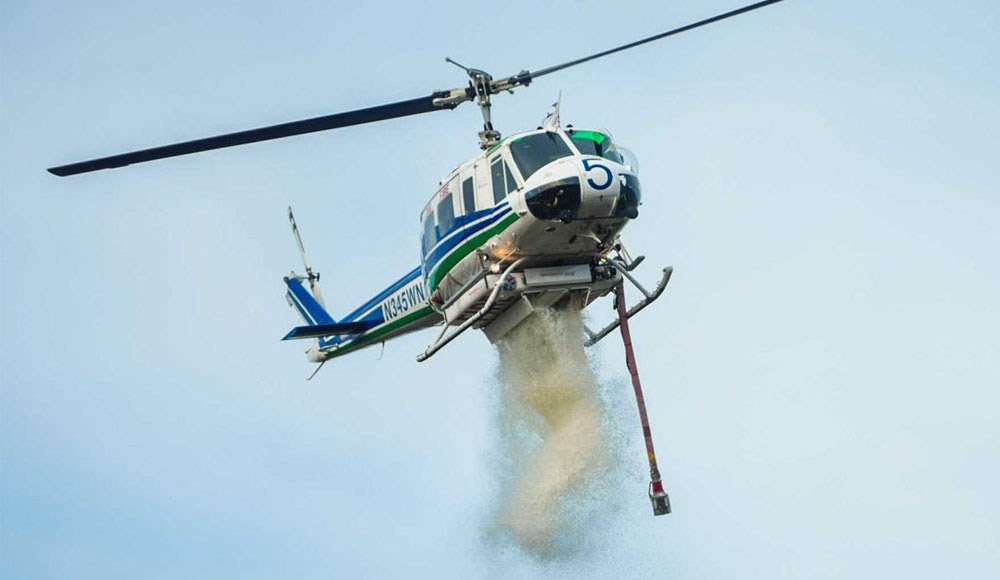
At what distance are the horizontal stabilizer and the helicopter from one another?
2420 millimetres

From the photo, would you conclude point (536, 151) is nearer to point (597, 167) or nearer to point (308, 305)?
point (597, 167)

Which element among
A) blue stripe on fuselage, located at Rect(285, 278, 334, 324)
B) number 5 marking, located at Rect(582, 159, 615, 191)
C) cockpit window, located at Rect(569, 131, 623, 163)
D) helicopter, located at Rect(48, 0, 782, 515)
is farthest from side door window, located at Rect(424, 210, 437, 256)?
blue stripe on fuselage, located at Rect(285, 278, 334, 324)

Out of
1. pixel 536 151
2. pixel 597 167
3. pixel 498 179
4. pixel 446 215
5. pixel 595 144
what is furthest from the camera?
pixel 446 215

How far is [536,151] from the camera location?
874 inches

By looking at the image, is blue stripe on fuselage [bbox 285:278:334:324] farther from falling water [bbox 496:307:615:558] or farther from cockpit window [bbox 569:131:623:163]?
cockpit window [bbox 569:131:623:163]

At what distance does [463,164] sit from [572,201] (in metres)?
2.68

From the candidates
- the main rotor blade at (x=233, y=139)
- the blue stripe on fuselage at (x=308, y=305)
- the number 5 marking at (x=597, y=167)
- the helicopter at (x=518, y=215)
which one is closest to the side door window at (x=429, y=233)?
the helicopter at (x=518, y=215)

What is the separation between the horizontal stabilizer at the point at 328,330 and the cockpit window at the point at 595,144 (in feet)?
19.7

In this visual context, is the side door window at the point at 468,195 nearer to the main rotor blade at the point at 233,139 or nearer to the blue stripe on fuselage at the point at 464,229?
the blue stripe on fuselage at the point at 464,229

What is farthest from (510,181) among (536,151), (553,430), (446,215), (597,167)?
(553,430)

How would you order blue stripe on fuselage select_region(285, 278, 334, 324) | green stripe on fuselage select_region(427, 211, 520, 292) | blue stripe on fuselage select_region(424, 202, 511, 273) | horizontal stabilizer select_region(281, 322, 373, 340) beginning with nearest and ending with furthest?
1. green stripe on fuselage select_region(427, 211, 520, 292)
2. blue stripe on fuselage select_region(424, 202, 511, 273)
3. horizontal stabilizer select_region(281, 322, 373, 340)
4. blue stripe on fuselage select_region(285, 278, 334, 324)

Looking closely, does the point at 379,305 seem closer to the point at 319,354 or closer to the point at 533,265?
the point at 319,354

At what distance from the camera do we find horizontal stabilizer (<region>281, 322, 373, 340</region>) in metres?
25.3

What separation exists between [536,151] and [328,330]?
6.16 meters
